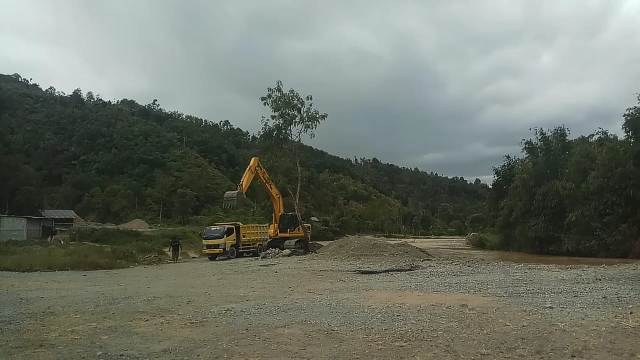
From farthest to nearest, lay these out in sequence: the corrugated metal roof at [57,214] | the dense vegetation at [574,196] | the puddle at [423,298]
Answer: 1. the corrugated metal roof at [57,214]
2. the dense vegetation at [574,196]
3. the puddle at [423,298]

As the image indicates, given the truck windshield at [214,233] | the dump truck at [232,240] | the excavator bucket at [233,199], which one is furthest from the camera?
the truck windshield at [214,233]

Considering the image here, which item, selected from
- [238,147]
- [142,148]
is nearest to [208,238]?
[142,148]

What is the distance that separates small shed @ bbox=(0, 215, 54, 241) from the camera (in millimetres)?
57094

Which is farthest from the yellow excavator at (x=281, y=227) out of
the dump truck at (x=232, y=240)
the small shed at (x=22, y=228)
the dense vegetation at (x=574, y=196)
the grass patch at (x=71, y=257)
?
the small shed at (x=22, y=228)

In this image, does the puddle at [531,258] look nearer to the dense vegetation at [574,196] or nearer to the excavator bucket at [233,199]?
the dense vegetation at [574,196]

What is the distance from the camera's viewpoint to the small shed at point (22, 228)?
57.1 metres

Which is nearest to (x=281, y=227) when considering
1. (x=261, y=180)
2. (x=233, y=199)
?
(x=261, y=180)

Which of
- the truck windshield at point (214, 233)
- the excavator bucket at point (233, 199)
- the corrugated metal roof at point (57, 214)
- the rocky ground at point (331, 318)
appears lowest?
the rocky ground at point (331, 318)

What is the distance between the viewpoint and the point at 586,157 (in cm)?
4553

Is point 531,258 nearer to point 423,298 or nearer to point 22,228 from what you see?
point 423,298

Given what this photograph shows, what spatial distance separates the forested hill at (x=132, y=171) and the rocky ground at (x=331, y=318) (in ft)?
158

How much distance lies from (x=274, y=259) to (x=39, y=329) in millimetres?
23574

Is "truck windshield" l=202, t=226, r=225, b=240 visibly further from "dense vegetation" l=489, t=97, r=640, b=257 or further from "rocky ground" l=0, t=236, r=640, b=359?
"dense vegetation" l=489, t=97, r=640, b=257

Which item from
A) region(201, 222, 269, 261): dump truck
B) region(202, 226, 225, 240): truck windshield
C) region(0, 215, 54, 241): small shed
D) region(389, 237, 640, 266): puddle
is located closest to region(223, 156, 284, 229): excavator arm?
region(201, 222, 269, 261): dump truck
